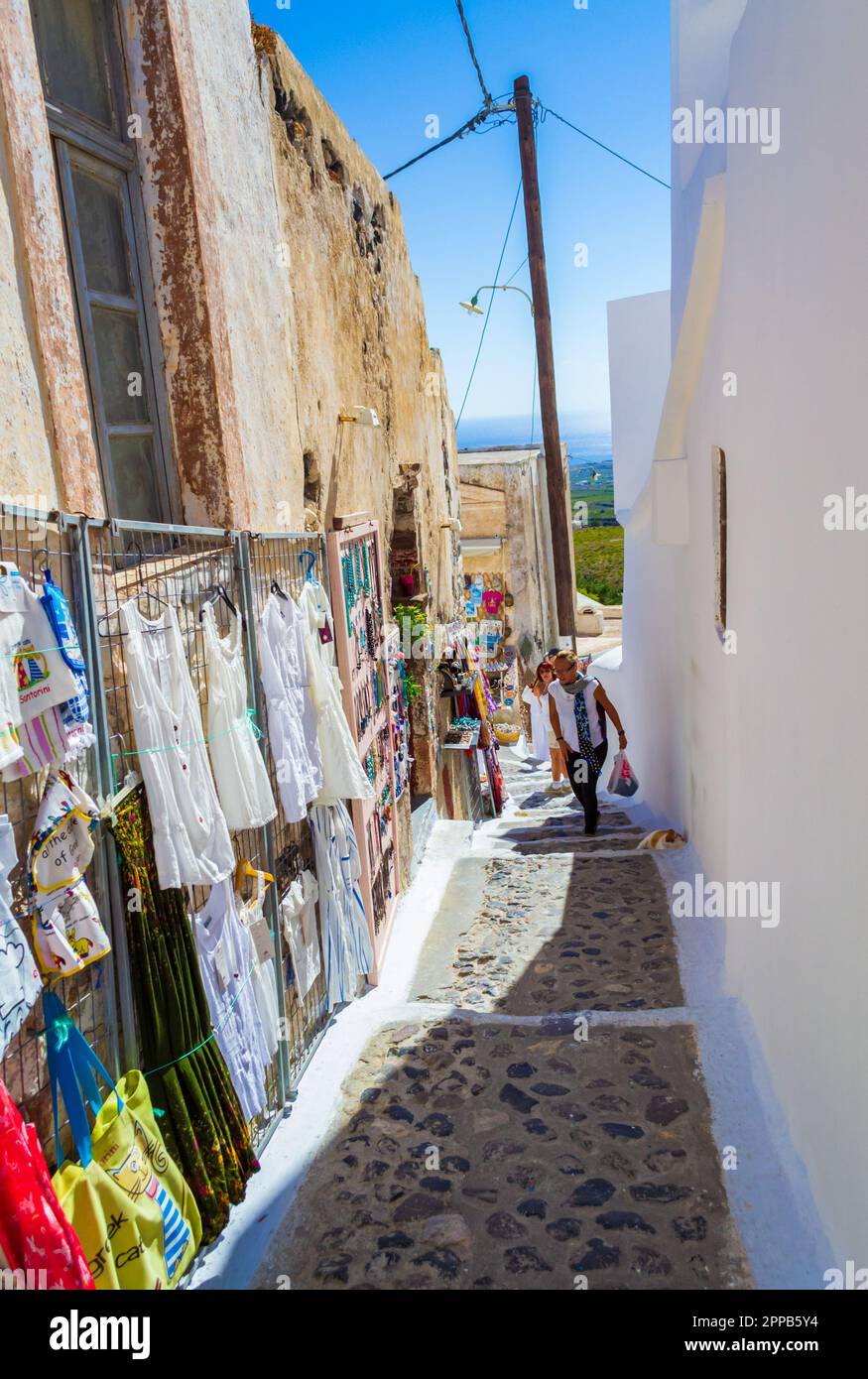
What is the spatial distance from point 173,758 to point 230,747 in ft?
1.39

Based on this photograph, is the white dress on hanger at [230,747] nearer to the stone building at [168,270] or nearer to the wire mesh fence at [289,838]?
the wire mesh fence at [289,838]

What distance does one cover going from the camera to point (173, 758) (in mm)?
3064

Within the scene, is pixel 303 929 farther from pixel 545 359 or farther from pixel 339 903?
pixel 545 359

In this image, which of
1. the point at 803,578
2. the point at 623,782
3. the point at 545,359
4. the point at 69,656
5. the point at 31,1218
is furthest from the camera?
the point at 545,359

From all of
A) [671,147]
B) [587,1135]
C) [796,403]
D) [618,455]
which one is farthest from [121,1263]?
[618,455]

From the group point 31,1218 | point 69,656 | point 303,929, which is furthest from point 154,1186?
point 303,929

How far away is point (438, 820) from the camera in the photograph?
929cm

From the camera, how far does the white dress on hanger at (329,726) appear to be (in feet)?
14.9

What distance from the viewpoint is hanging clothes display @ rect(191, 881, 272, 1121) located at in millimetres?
3355

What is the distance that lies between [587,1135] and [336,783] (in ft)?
6.04

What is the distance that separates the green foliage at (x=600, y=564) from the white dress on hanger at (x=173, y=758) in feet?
143

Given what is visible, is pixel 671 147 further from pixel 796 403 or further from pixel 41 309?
pixel 41 309

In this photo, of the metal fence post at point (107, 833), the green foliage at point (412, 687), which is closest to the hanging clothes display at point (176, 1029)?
the metal fence post at point (107, 833)
